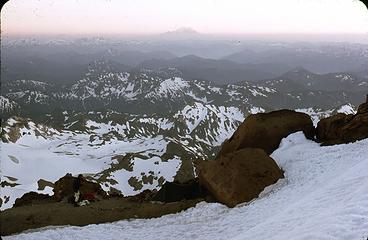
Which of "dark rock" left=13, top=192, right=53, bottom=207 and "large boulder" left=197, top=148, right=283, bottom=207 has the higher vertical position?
"large boulder" left=197, top=148, right=283, bottom=207

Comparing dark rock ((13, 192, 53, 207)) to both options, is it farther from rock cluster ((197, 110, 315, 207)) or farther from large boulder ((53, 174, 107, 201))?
rock cluster ((197, 110, 315, 207))

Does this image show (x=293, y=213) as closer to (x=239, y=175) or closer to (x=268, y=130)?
(x=239, y=175)

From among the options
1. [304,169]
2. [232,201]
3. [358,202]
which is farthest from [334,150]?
[358,202]

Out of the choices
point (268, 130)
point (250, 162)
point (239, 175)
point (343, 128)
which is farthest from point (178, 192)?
point (343, 128)

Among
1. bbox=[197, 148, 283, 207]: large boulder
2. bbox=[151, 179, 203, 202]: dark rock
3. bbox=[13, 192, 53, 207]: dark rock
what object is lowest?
bbox=[13, 192, 53, 207]: dark rock

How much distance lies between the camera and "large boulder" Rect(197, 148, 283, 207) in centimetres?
2694

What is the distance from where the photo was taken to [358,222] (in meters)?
12.8

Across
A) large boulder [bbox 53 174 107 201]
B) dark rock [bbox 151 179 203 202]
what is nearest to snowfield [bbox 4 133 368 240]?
dark rock [bbox 151 179 203 202]

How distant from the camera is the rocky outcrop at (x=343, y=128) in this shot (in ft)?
113

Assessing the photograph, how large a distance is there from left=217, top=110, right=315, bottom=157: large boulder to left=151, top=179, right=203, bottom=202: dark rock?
27.6 feet

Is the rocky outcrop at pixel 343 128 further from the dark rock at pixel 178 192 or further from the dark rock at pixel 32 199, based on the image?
the dark rock at pixel 32 199

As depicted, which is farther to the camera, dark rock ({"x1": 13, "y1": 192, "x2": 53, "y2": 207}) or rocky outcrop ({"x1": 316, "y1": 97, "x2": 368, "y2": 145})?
dark rock ({"x1": 13, "y1": 192, "x2": 53, "y2": 207})

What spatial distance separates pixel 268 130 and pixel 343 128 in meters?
7.17

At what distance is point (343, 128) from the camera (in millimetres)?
36062
